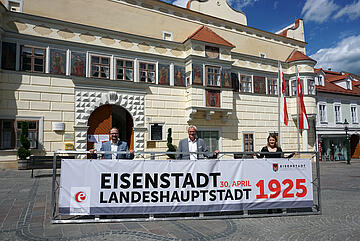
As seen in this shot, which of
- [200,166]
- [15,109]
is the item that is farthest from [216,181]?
[15,109]

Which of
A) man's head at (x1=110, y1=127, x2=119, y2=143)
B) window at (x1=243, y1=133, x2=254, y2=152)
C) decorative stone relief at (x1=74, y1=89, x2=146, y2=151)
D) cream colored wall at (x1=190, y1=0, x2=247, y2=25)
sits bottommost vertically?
window at (x1=243, y1=133, x2=254, y2=152)

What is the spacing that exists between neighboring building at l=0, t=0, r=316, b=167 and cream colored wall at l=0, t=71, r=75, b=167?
47mm

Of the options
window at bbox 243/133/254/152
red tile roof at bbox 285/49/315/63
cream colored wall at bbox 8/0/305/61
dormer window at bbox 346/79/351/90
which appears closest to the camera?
cream colored wall at bbox 8/0/305/61

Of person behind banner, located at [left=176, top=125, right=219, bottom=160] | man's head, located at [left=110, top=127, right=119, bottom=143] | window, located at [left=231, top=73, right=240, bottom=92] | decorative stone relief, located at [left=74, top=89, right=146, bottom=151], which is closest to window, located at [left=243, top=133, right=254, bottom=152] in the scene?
window, located at [left=231, top=73, right=240, bottom=92]

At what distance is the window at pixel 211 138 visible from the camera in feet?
57.7

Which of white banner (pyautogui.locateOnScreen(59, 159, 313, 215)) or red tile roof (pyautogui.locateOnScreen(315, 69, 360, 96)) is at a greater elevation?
red tile roof (pyautogui.locateOnScreen(315, 69, 360, 96))

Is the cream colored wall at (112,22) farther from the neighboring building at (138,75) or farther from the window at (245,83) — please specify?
the window at (245,83)

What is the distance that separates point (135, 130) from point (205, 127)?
5065mm

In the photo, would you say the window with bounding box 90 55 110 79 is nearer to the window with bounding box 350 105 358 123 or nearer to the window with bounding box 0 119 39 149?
the window with bounding box 0 119 39 149

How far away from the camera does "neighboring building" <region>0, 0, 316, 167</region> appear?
1284cm

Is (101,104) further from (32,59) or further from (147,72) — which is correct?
(32,59)

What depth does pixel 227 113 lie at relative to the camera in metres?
17.8

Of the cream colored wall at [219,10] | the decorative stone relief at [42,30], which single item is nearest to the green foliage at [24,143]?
the decorative stone relief at [42,30]

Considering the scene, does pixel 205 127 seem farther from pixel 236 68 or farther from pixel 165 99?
pixel 236 68
